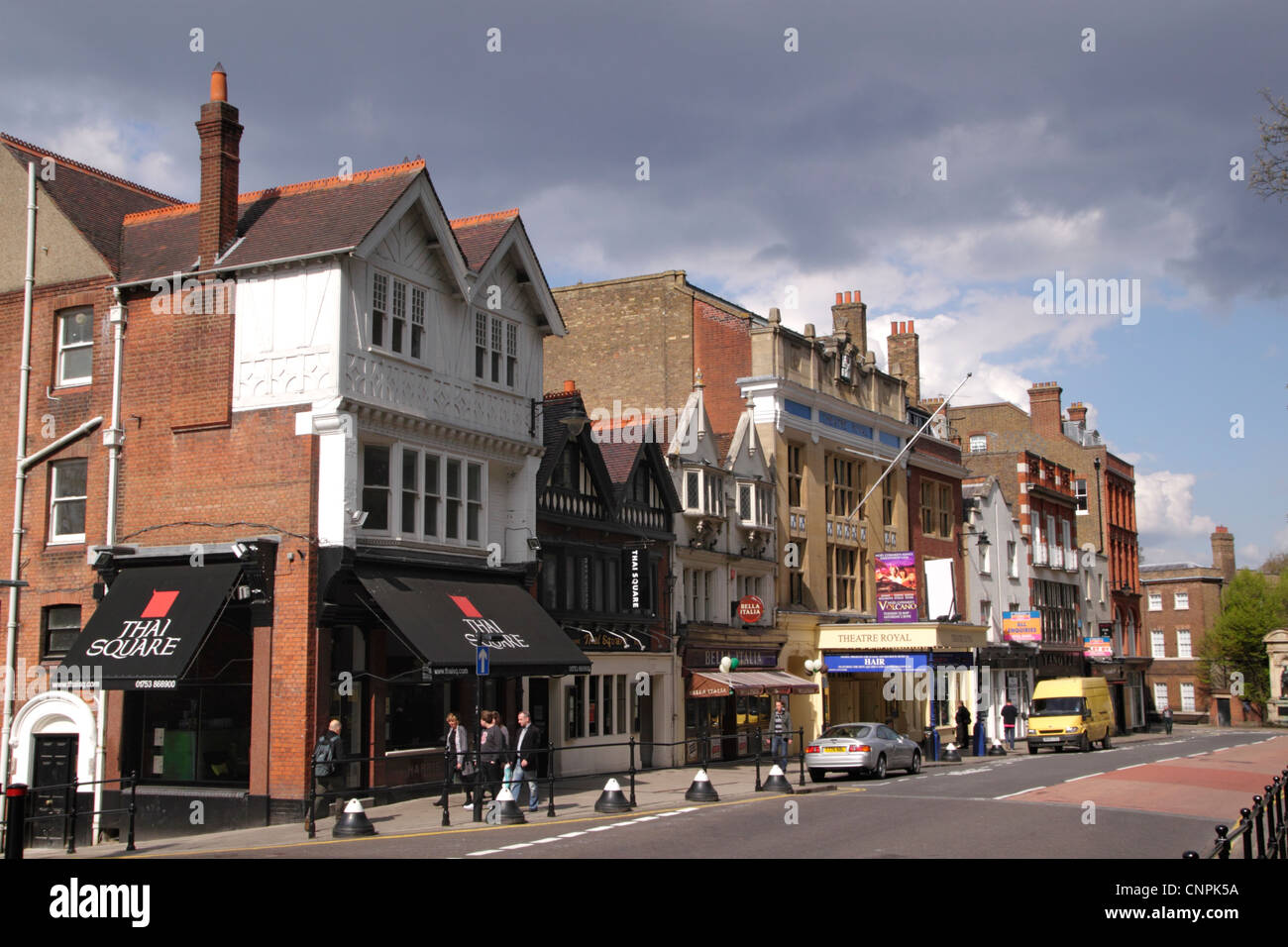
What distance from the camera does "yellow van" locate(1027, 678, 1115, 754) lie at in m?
43.9

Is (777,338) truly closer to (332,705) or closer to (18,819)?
(332,705)

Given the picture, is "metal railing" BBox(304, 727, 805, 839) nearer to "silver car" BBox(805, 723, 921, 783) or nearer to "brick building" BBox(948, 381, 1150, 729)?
"silver car" BBox(805, 723, 921, 783)

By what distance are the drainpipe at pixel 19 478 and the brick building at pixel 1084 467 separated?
53422mm

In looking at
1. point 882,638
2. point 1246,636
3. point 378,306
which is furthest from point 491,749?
point 1246,636

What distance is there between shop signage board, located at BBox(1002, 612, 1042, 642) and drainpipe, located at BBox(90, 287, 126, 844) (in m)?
40.0

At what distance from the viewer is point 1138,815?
813 inches

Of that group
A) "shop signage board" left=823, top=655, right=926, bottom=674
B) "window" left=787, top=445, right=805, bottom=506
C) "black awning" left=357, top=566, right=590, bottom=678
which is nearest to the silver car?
"black awning" left=357, top=566, right=590, bottom=678

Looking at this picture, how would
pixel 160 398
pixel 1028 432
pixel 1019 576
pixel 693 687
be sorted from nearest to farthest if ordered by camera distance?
pixel 160 398, pixel 693 687, pixel 1019 576, pixel 1028 432

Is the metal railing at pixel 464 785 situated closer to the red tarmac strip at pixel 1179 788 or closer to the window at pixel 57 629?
the red tarmac strip at pixel 1179 788

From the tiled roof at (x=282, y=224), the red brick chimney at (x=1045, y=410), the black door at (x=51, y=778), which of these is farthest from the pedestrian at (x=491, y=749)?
the red brick chimney at (x=1045, y=410)

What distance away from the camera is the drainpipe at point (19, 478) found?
81.9 feet

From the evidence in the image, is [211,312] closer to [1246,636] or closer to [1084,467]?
[1084,467]
